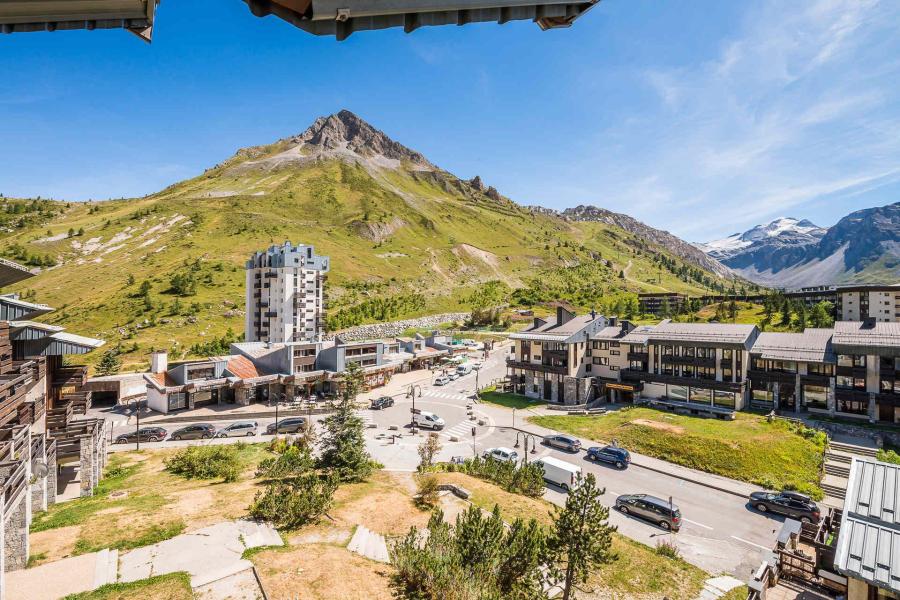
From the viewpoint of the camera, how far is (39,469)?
68.0 ft

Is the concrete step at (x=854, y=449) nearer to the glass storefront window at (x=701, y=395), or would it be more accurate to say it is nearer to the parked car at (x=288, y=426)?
the glass storefront window at (x=701, y=395)

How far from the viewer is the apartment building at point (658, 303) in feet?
388

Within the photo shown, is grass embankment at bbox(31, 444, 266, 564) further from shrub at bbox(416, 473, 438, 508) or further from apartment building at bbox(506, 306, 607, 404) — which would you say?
apartment building at bbox(506, 306, 607, 404)

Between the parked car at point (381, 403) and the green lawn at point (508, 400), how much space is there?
13215mm

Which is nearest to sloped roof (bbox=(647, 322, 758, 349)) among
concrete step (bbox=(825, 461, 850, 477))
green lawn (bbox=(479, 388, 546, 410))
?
concrete step (bbox=(825, 461, 850, 477))

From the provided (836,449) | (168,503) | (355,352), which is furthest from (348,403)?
(836,449)

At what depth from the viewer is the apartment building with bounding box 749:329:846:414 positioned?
4234 centimetres

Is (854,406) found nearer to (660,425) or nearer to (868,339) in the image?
(868,339)

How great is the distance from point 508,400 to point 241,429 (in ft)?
110

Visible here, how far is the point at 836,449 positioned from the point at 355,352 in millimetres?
58157

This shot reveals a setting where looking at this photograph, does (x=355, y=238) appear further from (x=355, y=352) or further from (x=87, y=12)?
(x=87, y=12)

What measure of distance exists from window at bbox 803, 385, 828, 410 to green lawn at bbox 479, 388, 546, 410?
94.3ft

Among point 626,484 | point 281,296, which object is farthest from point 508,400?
point 281,296

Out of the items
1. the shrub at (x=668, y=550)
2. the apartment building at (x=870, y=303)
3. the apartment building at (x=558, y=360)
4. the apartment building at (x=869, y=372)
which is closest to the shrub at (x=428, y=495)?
the shrub at (x=668, y=550)
